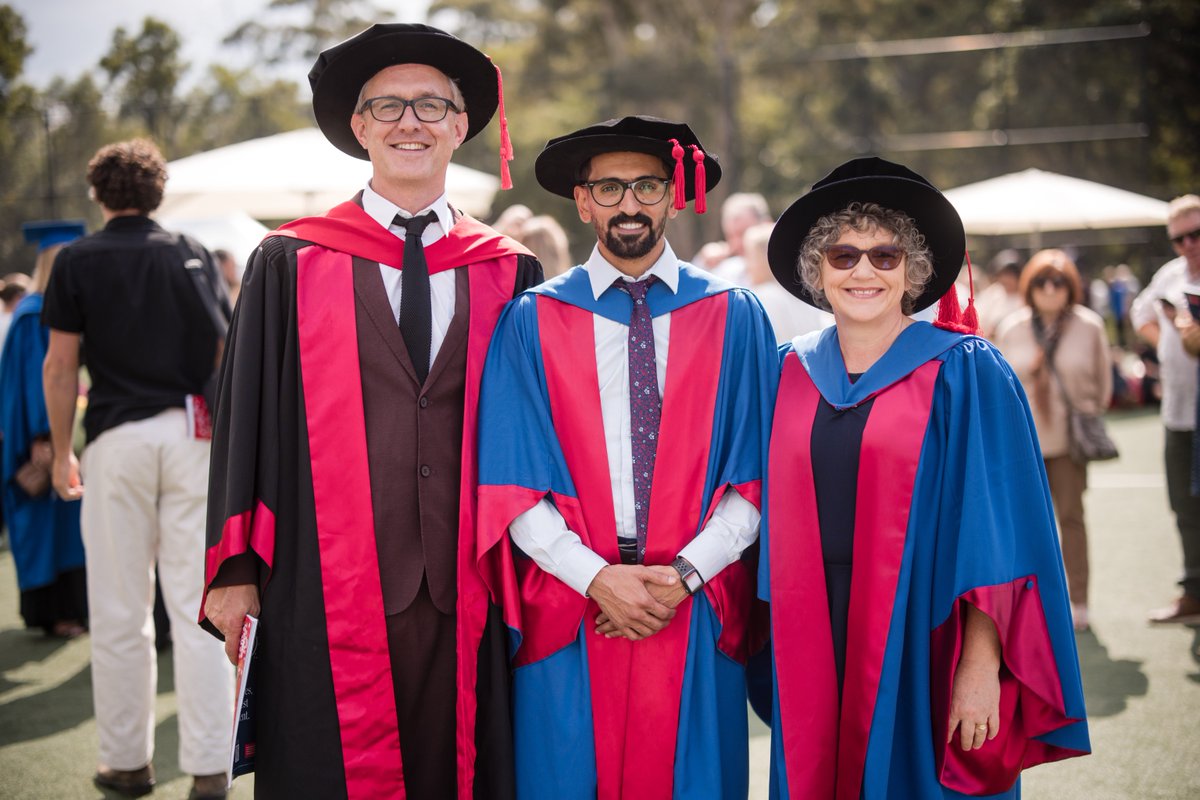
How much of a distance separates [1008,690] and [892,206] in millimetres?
1211

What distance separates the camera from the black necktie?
2.77 m

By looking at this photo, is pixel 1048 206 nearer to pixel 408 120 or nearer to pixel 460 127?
pixel 460 127

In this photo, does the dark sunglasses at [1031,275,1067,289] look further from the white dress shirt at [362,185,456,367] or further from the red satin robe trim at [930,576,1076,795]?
the white dress shirt at [362,185,456,367]

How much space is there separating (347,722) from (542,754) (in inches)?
20.6

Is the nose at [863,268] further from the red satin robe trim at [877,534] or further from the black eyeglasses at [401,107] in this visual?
the black eyeglasses at [401,107]

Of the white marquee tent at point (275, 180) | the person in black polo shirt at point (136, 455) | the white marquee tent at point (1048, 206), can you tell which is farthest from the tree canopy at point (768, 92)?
the person in black polo shirt at point (136, 455)

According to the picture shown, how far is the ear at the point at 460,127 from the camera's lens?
3.01 meters

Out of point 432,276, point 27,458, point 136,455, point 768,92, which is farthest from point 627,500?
point 768,92

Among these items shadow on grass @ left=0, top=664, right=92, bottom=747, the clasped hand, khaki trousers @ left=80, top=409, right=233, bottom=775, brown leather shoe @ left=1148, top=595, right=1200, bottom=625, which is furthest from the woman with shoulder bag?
shadow on grass @ left=0, top=664, right=92, bottom=747

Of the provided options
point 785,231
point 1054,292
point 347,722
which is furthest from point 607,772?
point 1054,292

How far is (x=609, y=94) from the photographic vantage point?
14.9m

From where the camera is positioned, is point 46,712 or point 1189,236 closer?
point 46,712

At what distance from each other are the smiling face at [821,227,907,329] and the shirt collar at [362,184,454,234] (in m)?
1.05

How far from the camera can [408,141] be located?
2861 millimetres
